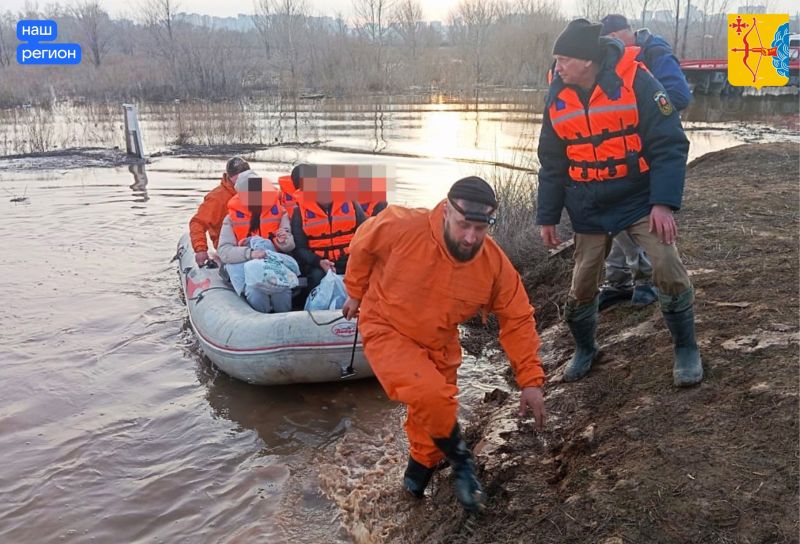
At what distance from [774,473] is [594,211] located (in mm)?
1526

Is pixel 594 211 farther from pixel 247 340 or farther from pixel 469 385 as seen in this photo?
pixel 247 340

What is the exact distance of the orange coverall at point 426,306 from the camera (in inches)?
111

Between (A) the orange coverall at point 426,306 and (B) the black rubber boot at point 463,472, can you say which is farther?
(B) the black rubber boot at point 463,472

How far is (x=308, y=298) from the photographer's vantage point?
5211mm

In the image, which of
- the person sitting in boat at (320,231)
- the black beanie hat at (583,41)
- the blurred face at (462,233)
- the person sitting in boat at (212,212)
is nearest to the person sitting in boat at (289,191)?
the person sitting in boat at (320,231)

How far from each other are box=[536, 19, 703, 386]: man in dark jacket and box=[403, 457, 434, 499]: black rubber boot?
4.46 ft

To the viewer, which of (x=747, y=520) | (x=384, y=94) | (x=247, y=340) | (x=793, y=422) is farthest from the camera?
(x=384, y=94)

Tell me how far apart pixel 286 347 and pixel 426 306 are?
2201mm

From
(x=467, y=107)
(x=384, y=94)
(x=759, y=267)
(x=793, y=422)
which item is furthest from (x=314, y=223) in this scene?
(x=384, y=94)

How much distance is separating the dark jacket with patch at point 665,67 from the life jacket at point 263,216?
308cm

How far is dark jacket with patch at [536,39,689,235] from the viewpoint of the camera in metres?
3.20

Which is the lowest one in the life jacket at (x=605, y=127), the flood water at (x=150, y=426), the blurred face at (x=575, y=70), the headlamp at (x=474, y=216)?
the flood water at (x=150, y=426)

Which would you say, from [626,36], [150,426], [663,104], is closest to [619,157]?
[663,104]

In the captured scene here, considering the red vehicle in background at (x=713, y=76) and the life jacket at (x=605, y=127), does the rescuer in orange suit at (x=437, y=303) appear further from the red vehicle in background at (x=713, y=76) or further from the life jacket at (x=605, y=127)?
the red vehicle in background at (x=713, y=76)
